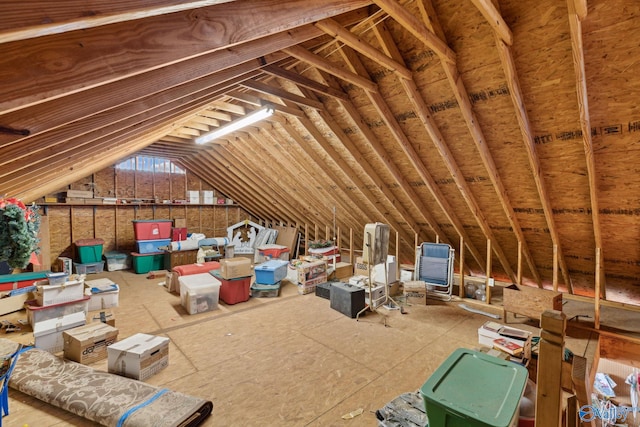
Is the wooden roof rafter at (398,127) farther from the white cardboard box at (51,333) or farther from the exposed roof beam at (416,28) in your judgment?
the white cardboard box at (51,333)

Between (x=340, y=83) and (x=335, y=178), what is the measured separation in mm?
2055

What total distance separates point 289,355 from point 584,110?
384 cm

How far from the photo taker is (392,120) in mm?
3855

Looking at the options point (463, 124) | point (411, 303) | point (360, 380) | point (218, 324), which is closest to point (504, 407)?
point (360, 380)

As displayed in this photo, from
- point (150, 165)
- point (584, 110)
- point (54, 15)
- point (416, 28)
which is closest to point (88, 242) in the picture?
point (150, 165)

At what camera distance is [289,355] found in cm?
327

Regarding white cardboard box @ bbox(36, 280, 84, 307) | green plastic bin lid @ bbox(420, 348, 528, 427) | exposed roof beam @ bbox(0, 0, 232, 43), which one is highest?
exposed roof beam @ bbox(0, 0, 232, 43)

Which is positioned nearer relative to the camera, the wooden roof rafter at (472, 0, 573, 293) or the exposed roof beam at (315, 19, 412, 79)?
the wooden roof rafter at (472, 0, 573, 293)

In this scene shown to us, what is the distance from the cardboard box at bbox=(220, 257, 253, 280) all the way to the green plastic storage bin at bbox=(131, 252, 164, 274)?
136 inches

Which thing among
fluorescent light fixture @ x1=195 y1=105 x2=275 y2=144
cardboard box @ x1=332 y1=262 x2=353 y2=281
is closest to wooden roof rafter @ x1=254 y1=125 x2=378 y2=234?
fluorescent light fixture @ x1=195 y1=105 x2=275 y2=144

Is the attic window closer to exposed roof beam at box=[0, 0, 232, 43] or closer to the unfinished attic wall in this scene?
the unfinished attic wall

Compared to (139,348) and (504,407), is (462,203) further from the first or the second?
(139,348)

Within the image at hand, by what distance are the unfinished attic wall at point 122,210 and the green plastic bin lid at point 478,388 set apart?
8.80m

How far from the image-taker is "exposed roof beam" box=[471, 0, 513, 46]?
206 centimetres
